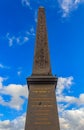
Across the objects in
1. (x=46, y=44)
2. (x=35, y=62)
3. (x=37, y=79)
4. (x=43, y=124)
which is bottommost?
(x=43, y=124)

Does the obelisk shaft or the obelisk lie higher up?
the obelisk shaft

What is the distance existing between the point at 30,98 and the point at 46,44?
164 inches

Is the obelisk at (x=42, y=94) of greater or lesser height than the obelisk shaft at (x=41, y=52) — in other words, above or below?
below

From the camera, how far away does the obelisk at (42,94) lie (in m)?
17.7

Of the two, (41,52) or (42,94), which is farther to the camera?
(41,52)

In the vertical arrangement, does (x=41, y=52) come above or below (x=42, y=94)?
above

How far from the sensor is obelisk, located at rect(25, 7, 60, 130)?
17719mm

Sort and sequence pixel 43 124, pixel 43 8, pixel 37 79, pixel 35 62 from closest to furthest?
pixel 43 124, pixel 37 79, pixel 35 62, pixel 43 8

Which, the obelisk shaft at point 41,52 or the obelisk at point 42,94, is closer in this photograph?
the obelisk at point 42,94

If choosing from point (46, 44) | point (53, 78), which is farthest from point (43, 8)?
point (53, 78)

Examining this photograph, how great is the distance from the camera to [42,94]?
18531 millimetres

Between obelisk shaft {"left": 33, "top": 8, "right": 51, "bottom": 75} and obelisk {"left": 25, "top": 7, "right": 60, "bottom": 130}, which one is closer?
obelisk {"left": 25, "top": 7, "right": 60, "bottom": 130}

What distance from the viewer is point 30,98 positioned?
725 inches

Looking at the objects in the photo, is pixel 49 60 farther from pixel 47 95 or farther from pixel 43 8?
pixel 43 8
